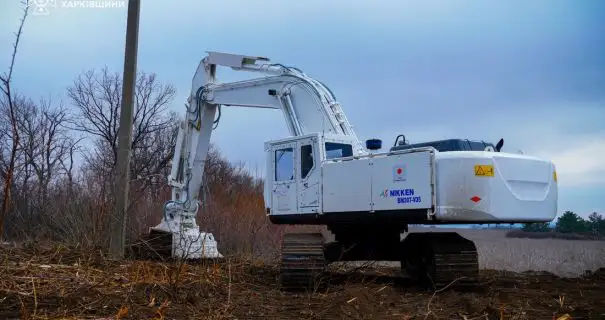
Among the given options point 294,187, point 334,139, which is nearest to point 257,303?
point 294,187

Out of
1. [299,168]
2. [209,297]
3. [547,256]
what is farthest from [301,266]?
[547,256]

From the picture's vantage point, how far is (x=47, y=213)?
14469mm

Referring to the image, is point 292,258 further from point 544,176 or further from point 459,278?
point 544,176

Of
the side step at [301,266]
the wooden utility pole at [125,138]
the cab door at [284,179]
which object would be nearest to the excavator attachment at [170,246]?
the wooden utility pole at [125,138]

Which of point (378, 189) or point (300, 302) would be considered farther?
point (378, 189)

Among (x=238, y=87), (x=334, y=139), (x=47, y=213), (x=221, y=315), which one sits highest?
(x=238, y=87)

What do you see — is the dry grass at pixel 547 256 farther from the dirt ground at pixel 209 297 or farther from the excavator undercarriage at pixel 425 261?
the dirt ground at pixel 209 297

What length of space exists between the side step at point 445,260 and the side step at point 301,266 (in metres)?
2.02

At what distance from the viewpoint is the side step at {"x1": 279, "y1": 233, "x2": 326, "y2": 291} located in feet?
37.6

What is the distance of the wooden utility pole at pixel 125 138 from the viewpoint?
1234 centimetres

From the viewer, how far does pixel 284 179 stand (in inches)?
511

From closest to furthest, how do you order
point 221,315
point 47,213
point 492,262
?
point 221,315 < point 47,213 < point 492,262

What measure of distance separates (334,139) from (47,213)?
6729 millimetres

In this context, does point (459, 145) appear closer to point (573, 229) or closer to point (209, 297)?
point (209, 297)
